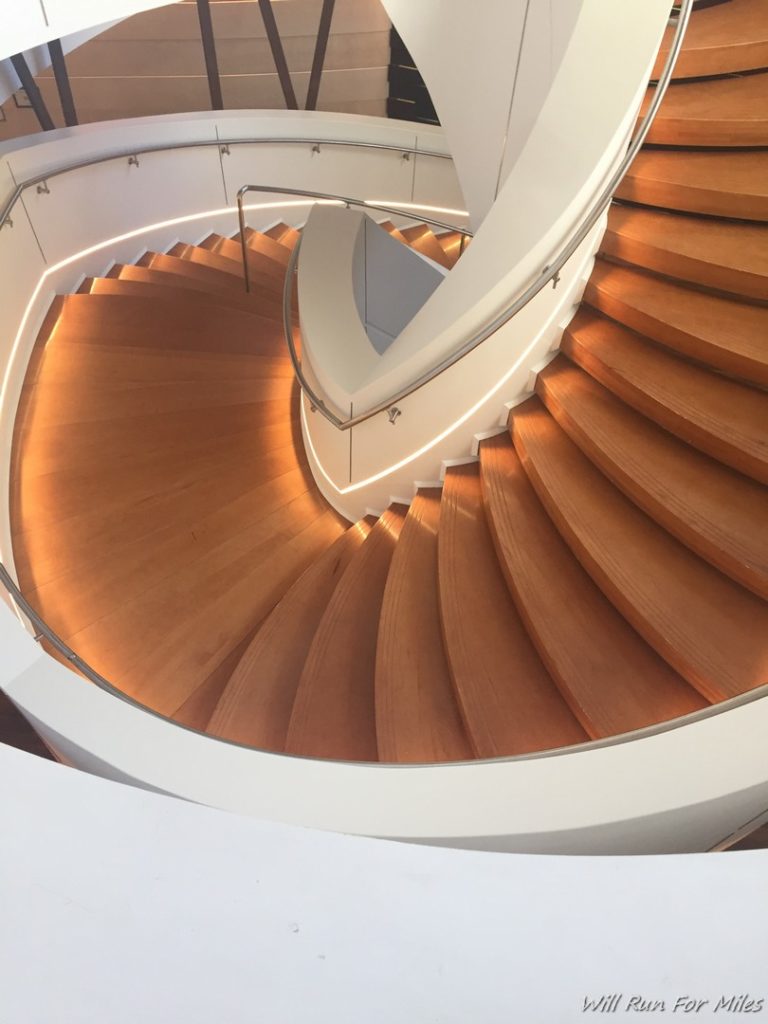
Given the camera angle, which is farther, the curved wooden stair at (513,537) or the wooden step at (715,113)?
the wooden step at (715,113)

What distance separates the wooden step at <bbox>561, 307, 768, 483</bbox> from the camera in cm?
214

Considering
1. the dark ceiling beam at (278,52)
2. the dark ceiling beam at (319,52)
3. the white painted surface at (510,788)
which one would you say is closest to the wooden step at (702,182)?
the white painted surface at (510,788)

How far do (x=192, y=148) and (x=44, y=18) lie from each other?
2.79 m

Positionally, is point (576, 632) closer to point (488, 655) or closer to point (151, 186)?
point (488, 655)

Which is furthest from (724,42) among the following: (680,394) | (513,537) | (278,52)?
(278,52)

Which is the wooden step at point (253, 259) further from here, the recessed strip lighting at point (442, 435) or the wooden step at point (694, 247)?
the wooden step at point (694, 247)

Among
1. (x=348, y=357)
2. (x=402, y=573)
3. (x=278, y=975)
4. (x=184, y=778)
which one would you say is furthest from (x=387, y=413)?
(x=278, y=975)

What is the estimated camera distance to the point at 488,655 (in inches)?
91.0

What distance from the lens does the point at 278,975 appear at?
753 millimetres

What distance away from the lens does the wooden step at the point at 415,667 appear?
7.22 feet

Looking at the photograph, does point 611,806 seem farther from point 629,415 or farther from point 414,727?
point 629,415

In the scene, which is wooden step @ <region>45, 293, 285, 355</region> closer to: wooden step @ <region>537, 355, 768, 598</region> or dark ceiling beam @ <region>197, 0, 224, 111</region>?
wooden step @ <region>537, 355, 768, 598</region>

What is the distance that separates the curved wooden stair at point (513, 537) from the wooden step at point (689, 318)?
11 millimetres

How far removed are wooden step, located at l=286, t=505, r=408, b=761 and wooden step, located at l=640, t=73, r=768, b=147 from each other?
2.20m
